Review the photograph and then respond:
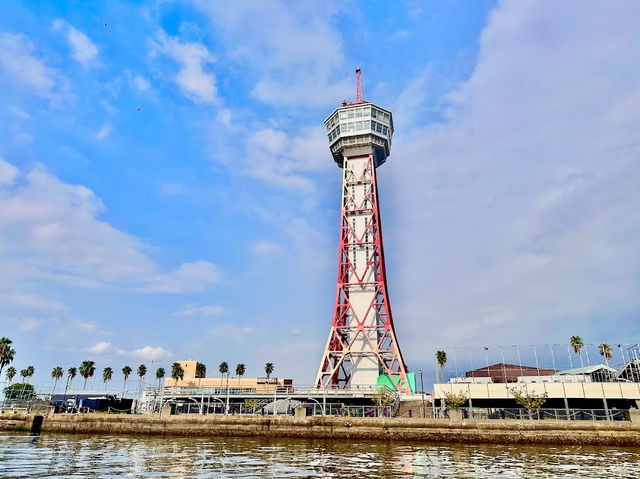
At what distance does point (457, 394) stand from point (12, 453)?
56.0 meters

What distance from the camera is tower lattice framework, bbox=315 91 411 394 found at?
8594 cm

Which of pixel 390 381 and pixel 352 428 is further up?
pixel 390 381

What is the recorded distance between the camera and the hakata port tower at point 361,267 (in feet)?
281

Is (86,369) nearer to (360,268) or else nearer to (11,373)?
(11,373)

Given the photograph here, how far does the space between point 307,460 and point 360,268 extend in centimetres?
6186

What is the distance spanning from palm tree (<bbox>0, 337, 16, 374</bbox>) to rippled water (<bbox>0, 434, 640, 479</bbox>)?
238 feet

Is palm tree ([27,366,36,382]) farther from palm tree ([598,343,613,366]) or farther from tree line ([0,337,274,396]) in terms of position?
palm tree ([598,343,613,366])

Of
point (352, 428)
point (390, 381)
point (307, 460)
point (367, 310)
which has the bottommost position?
point (307, 460)

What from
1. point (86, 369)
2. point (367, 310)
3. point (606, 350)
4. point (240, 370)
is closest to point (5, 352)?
point (86, 369)

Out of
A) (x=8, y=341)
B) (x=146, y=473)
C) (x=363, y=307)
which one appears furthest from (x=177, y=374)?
(x=146, y=473)

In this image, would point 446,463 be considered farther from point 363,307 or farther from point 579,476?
point 363,307

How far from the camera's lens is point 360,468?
2753cm

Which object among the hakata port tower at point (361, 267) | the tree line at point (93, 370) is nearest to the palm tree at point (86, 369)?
the tree line at point (93, 370)

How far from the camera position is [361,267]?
91938 mm
